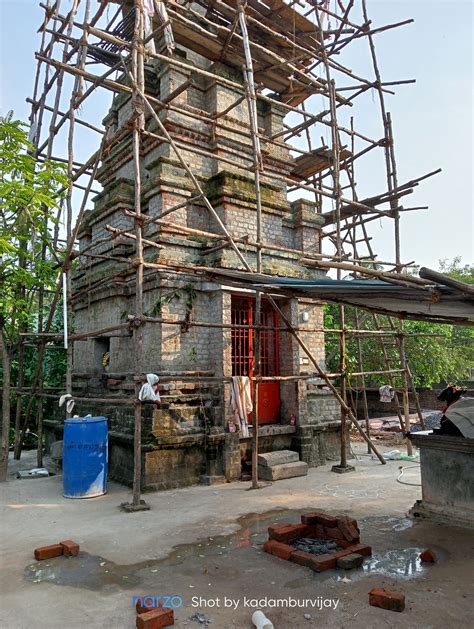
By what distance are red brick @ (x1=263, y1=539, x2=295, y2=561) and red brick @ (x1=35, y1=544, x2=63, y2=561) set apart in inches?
90.1

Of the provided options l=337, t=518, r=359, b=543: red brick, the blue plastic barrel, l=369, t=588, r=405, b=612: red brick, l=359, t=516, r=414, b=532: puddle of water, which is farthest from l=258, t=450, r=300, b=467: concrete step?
l=369, t=588, r=405, b=612: red brick

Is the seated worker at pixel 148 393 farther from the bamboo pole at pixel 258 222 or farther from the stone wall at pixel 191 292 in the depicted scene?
the bamboo pole at pixel 258 222

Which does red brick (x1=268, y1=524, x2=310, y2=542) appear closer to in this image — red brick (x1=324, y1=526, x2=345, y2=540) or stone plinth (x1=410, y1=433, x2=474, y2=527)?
red brick (x1=324, y1=526, x2=345, y2=540)

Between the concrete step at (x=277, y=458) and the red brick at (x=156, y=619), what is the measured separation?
213 inches

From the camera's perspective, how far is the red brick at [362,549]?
4.89 m

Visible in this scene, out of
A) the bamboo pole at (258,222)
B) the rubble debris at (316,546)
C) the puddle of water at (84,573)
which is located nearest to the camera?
the puddle of water at (84,573)

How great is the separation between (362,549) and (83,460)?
15.8ft

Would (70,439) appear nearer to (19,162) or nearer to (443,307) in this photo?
(19,162)

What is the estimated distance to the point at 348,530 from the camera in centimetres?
521

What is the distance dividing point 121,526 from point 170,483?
2.08 metres

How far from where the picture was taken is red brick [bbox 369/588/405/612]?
3787mm

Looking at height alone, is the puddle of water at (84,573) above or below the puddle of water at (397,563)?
above

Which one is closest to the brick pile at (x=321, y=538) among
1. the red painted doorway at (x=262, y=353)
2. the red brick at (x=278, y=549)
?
the red brick at (x=278, y=549)

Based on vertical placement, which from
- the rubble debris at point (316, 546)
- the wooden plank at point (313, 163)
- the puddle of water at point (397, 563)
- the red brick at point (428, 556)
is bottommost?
the puddle of water at point (397, 563)
